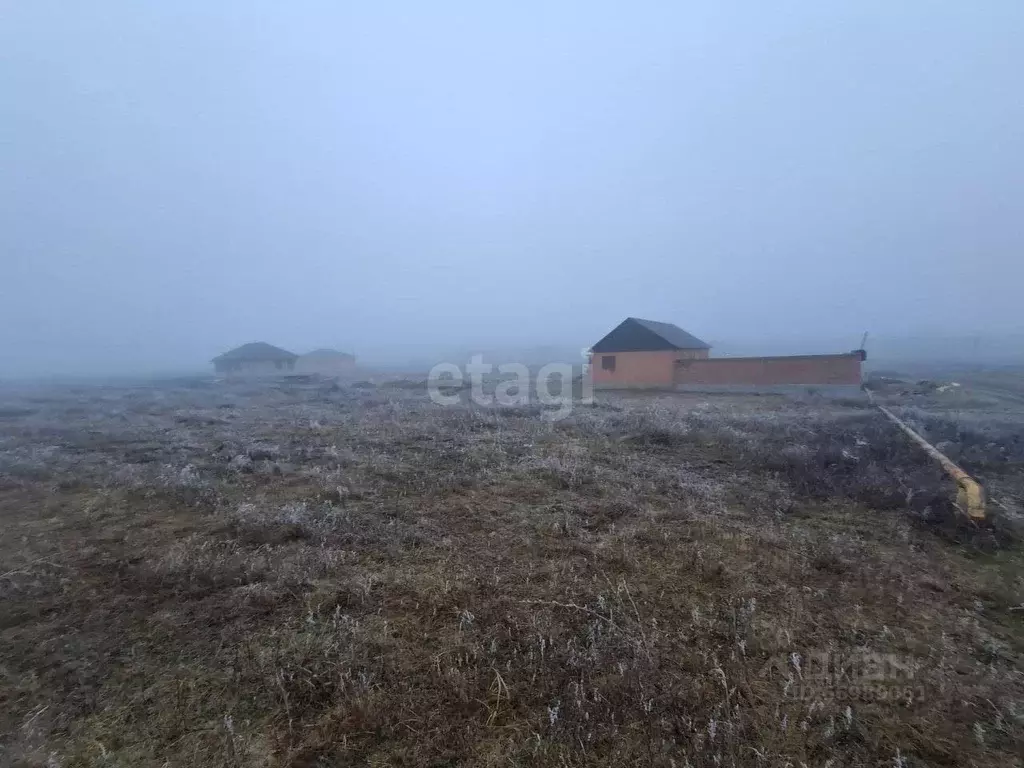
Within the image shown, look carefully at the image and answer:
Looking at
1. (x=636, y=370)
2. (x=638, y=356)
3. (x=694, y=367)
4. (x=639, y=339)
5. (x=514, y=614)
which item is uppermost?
(x=639, y=339)

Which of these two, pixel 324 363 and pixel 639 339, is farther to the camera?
pixel 324 363

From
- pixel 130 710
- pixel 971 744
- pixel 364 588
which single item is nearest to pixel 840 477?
pixel 971 744

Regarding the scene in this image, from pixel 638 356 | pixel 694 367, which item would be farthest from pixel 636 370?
pixel 694 367

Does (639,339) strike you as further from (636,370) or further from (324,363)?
(324,363)

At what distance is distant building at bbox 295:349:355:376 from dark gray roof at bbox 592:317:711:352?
36.5 meters

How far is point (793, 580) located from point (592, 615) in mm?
2402

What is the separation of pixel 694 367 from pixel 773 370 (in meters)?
3.79

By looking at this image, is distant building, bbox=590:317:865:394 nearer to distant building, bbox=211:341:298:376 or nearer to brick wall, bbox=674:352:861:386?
brick wall, bbox=674:352:861:386

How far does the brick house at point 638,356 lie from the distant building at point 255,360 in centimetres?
3568

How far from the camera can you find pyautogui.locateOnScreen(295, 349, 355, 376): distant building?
183 feet

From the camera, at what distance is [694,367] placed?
2597cm

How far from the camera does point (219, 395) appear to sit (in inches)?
1115

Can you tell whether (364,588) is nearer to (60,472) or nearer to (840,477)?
(840,477)

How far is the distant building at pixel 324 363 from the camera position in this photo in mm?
55844
